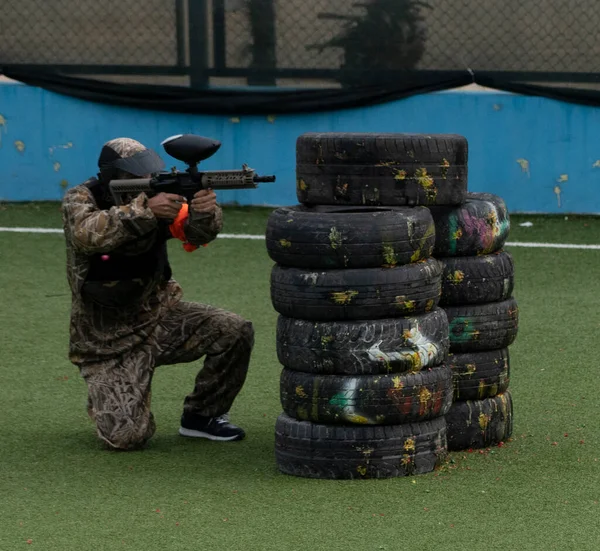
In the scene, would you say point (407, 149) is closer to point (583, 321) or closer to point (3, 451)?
point (3, 451)

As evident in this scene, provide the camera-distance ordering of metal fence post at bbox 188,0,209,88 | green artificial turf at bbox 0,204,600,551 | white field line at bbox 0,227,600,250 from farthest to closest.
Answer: metal fence post at bbox 188,0,209,88
white field line at bbox 0,227,600,250
green artificial turf at bbox 0,204,600,551

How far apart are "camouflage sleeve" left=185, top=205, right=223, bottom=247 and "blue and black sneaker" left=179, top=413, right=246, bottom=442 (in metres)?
0.84

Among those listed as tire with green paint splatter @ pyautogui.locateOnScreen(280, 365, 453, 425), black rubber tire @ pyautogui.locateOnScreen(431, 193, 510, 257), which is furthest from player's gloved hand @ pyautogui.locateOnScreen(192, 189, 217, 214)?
black rubber tire @ pyautogui.locateOnScreen(431, 193, 510, 257)

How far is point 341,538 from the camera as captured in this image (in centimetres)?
442

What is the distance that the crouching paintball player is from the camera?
5.43 m

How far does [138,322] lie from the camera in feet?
18.8

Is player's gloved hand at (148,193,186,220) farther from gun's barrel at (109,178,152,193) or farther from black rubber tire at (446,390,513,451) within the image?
black rubber tire at (446,390,513,451)

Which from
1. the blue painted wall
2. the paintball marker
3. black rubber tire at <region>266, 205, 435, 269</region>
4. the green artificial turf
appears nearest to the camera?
the green artificial turf

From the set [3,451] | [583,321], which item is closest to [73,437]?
[3,451]

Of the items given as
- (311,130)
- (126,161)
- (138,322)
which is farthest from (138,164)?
(311,130)

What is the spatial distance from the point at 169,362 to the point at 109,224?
88cm

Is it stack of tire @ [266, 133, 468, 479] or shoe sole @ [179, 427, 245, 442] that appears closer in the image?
stack of tire @ [266, 133, 468, 479]

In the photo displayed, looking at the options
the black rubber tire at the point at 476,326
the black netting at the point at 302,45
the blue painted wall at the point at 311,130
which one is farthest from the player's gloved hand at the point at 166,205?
the black netting at the point at 302,45

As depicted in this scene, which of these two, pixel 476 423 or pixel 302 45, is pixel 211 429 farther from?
pixel 302 45
